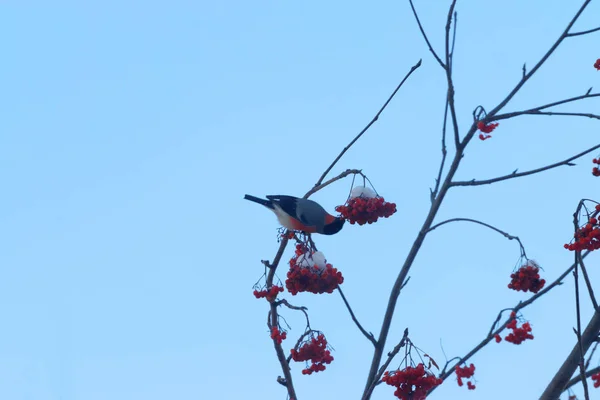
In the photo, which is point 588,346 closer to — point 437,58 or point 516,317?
point 516,317

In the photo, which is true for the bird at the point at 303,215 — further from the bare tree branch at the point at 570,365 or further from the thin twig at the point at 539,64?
the bare tree branch at the point at 570,365

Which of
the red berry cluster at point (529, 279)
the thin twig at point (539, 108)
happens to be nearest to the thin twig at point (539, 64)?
the thin twig at point (539, 108)

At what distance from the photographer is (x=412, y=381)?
15.5ft

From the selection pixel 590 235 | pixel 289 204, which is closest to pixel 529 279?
pixel 590 235

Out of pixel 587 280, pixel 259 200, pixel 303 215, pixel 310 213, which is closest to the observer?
pixel 587 280

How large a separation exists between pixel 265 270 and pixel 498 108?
2.20 meters

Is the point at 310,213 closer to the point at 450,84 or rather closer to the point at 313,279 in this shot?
the point at 313,279

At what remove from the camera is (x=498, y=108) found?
15.7 ft

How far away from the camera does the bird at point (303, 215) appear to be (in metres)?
7.09

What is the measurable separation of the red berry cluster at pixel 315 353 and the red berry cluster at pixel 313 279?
448mm

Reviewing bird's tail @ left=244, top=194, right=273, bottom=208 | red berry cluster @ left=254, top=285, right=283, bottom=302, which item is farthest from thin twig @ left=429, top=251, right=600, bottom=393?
bird's tail @ left=244, top=194, right=273, bottom=208

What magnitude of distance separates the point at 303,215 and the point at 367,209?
3.31ft

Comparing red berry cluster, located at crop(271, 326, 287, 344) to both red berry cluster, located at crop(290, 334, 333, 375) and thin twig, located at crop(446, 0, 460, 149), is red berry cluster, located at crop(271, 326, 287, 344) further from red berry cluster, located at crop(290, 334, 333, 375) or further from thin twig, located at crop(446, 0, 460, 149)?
thin twig, located at crop(446, 0, 460, 149)

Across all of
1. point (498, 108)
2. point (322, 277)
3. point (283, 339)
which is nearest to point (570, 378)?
point (498, 108)
